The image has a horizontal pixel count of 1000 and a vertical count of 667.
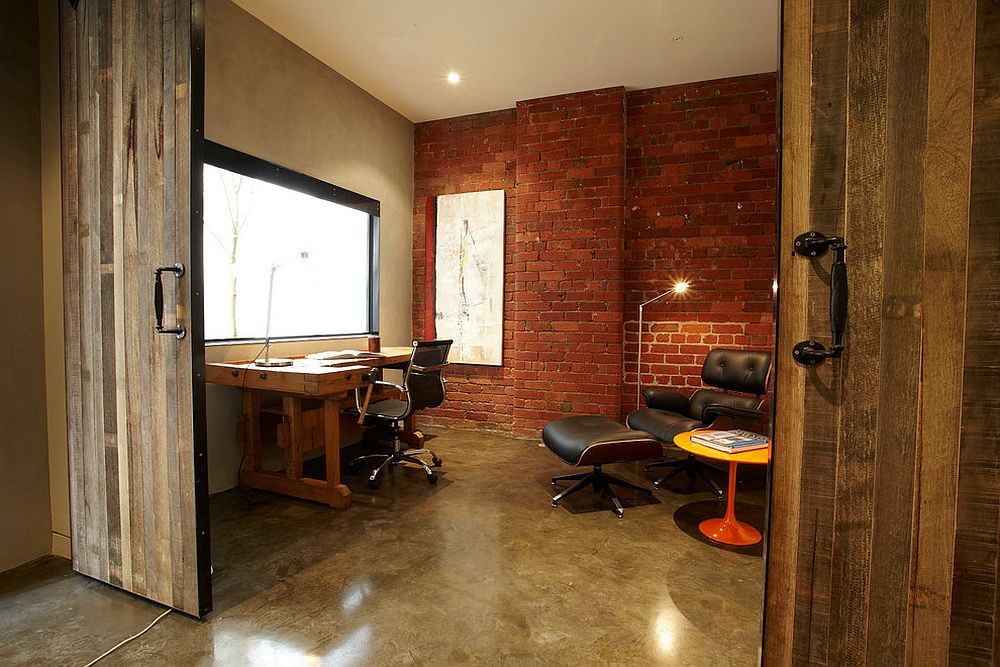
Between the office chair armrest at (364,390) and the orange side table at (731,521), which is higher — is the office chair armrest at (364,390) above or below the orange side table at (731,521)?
above

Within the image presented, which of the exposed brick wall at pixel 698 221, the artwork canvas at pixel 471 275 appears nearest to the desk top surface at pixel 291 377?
the artwork canvas at pixel 471 275

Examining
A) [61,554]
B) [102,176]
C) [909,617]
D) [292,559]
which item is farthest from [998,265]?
[61,554]

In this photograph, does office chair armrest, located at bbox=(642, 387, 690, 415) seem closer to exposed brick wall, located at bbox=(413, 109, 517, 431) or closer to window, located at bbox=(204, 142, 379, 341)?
exposed brick wall, located at bbox=(413, 109, 517, 431)

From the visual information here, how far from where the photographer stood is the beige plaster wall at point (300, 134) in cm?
302

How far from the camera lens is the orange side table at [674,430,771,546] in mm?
2420

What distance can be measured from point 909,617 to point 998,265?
30.3 inches

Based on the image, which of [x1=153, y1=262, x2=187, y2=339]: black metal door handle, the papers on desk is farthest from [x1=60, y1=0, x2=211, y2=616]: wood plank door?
the papers on desk

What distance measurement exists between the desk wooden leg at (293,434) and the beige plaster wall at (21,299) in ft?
3.81

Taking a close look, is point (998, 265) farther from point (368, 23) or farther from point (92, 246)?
point (368, 23)

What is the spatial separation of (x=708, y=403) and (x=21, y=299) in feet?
13.8

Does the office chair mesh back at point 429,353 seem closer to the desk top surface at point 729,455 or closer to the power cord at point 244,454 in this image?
the power cord at point 244,454

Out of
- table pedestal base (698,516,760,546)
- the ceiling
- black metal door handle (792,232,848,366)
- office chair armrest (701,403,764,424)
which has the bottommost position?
table pedestal base (698,516,760,546)

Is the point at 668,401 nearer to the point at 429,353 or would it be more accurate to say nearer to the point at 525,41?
the point at 429,353

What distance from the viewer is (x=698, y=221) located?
416 centimetres
